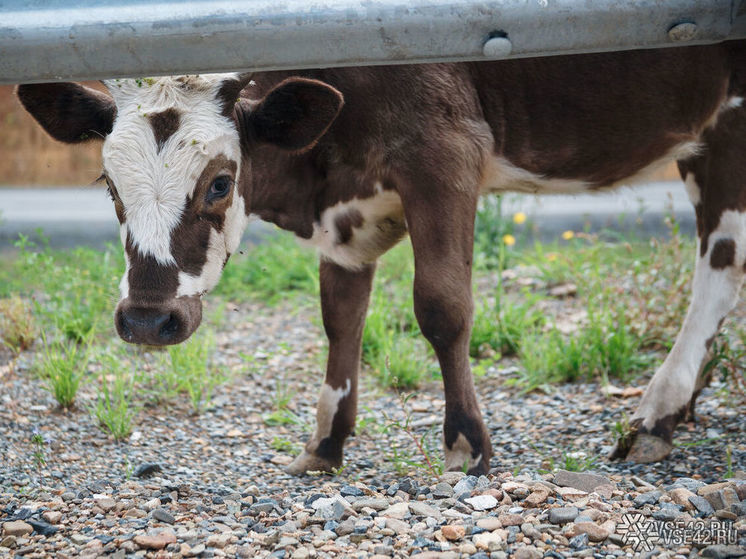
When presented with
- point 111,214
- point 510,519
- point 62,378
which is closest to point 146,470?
point 62,378

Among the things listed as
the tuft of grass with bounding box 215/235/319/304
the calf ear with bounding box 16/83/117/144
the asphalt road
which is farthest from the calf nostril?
the asphalt road

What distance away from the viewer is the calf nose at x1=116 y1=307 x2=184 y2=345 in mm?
2889

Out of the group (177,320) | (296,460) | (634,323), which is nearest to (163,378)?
(296,460)

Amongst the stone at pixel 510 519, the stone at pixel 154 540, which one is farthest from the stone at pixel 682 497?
the stone at pixel 154 540

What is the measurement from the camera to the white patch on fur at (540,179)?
3645mm

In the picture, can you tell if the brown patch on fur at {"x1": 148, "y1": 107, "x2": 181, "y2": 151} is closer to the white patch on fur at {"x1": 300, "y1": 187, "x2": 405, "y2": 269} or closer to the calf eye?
A: the calf eye

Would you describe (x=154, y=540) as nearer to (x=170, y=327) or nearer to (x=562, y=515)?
(x=170, y=327)

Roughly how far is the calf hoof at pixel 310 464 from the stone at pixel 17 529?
138 cm

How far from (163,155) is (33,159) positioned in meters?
8.24

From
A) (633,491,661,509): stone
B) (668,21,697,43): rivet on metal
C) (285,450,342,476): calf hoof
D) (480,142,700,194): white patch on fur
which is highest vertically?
(668,21,697,43): rivet on metal

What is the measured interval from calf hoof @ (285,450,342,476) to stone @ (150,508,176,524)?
3.69 feet

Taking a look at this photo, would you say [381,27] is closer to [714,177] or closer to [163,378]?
[714,177]

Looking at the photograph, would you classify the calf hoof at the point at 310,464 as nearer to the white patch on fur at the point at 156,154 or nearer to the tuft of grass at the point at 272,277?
the white patch on fur at the point at 156,154

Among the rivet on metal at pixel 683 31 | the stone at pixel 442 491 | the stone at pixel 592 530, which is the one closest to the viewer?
the rivet on metal at pixel 683 31
